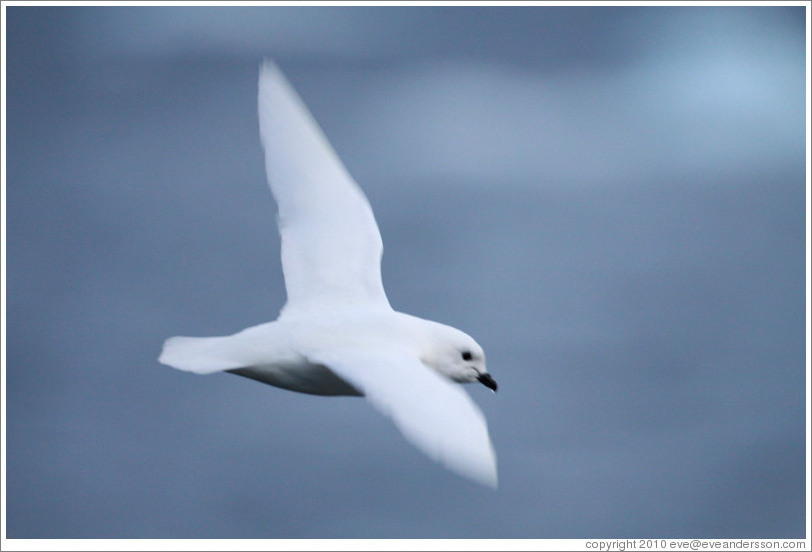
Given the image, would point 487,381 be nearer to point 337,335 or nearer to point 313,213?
A: point 337,335

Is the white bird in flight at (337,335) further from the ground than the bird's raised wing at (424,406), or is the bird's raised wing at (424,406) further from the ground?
the white bird in flight at (337,335)

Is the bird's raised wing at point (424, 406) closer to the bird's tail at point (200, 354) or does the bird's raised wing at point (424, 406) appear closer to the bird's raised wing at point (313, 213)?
the bird's tail at point (200, 354)

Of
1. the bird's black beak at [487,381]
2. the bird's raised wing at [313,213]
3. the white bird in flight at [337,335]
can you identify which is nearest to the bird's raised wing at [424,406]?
the white bird in flight at [337,335]

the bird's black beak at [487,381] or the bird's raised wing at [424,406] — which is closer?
the bird's raised wing at [424,406]

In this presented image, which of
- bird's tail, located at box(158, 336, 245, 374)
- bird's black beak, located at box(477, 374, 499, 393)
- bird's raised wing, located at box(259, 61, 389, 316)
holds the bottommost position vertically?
bird's tail, located at box(158, 336, 245, 374)

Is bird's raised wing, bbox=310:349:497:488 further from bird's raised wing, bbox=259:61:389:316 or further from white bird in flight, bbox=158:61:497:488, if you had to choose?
bird's raised wing, bbox=259:61:389:316

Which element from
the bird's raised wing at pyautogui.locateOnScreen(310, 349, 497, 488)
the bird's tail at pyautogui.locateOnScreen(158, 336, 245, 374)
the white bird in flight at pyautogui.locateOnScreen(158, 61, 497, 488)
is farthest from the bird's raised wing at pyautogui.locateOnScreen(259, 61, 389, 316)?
the bird's raised wing at pyautogui.locateOnScreen(310, 349, 497, 488)

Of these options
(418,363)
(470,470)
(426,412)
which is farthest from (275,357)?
(470,470)

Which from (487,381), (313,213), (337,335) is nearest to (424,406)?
(337,335)
